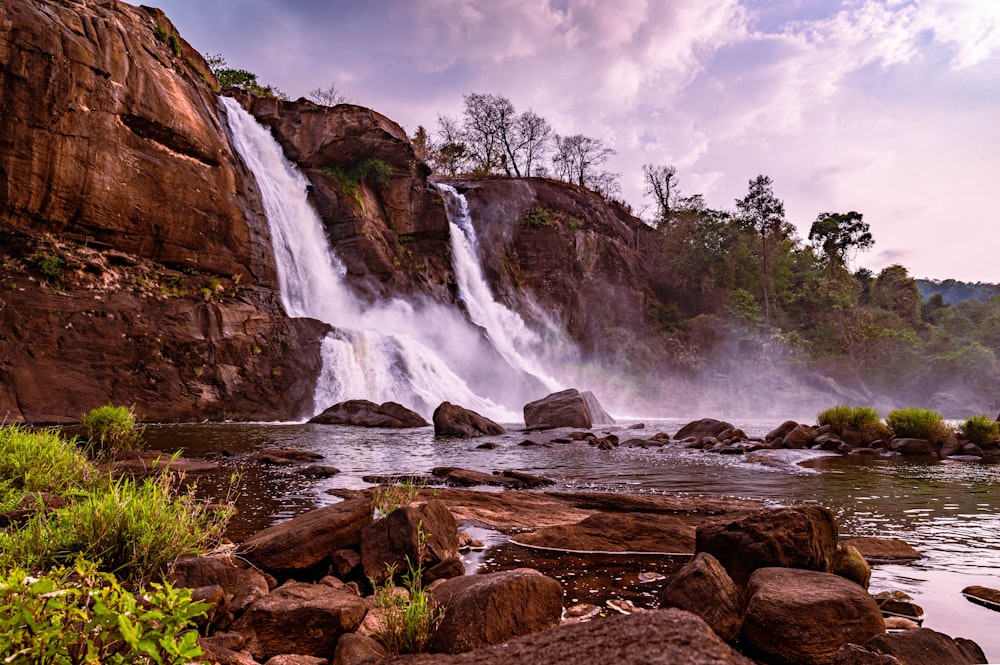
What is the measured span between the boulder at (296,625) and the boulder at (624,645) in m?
1.14

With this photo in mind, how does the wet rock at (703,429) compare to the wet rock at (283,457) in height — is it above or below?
above

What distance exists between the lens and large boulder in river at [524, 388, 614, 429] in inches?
848

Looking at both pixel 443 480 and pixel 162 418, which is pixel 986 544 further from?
pixel 162 418

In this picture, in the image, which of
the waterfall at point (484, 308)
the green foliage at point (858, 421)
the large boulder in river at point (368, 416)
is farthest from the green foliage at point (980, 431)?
the waterfall at point (484, 308)

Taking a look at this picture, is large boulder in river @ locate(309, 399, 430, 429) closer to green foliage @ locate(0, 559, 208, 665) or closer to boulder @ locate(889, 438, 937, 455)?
boulder @ locate(889, 438, 937, 455)

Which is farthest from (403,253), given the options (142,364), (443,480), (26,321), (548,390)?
(443,480)

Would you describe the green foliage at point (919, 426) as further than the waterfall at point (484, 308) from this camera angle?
No

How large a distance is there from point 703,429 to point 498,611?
16.5 metres

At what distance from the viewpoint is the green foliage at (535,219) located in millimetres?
45750

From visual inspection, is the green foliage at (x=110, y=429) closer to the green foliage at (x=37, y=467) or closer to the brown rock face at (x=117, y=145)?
the green foliage at (x=37, y=467)

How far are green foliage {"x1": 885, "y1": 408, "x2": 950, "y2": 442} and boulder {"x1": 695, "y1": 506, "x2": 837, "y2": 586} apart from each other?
45.9 feet

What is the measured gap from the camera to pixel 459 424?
18688 mm

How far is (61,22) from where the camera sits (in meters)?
21.0

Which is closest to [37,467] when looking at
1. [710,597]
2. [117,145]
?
[710,597]
